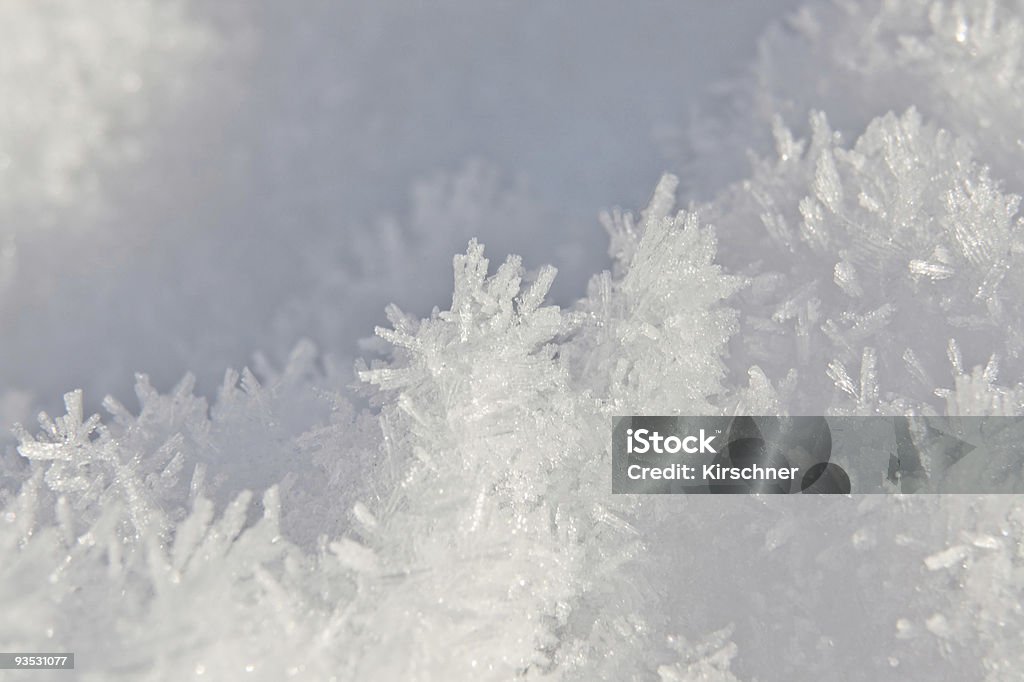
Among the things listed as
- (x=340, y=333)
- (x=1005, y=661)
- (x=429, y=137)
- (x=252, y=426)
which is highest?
(x=429, y=137)

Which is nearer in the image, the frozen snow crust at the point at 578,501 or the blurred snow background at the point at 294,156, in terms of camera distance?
the frozen snow crust at the point at 578,501

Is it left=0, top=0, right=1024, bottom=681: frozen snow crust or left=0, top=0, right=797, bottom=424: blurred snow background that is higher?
left=0, top=0, right=797, bottom=424: blurred snow background

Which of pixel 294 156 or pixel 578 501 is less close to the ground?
pixel 294 156

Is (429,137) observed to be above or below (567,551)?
above

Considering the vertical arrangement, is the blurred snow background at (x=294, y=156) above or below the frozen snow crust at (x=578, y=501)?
above

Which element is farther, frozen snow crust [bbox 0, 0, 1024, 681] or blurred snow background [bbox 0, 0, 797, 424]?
blurred snow background [bbox 0, 0, 797, 424]

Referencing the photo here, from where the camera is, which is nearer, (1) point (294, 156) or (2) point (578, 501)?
(2) point (578, 501)

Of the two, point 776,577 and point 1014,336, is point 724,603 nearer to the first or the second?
point 776,577

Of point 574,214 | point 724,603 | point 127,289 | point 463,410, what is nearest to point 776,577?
point 724,603
